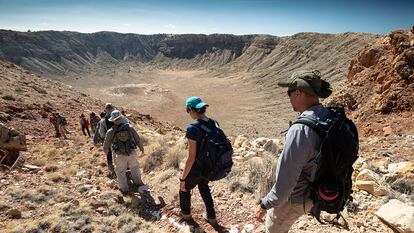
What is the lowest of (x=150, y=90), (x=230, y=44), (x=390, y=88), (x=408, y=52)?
(x=150, y=90)

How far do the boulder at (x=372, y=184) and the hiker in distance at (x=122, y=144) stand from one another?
12.1 feet

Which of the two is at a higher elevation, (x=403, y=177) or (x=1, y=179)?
(x=403, y=177)

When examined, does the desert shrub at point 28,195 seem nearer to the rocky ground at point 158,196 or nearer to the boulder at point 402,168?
the rocky ground at point 158,196

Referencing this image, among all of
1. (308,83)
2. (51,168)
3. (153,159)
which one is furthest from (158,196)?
(308,83)

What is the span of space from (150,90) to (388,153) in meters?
60.0

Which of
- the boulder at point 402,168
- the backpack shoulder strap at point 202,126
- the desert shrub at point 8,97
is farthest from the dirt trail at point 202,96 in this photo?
the backpack shoulder strap at point 202,126

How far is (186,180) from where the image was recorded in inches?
167

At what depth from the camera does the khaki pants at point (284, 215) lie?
106 inches

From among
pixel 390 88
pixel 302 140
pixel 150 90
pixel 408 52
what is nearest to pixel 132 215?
pixel 302 140

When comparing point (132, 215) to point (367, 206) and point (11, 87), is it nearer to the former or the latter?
point (367, 206)

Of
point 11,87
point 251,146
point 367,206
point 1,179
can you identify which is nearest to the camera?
point 367,206

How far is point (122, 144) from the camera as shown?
5750 millimetres

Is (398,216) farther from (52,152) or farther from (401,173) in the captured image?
(52,152)

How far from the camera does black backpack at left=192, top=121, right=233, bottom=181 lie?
3904 mm
